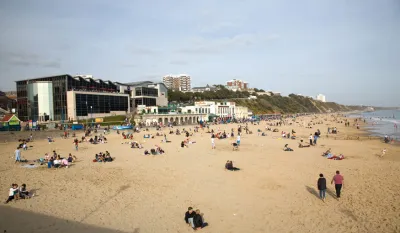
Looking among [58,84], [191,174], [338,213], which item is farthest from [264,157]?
[58,84]

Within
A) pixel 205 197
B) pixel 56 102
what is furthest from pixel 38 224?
pixel 56 102

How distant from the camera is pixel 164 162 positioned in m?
19.8

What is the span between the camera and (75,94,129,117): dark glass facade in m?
54.9

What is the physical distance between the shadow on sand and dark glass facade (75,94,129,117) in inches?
1886

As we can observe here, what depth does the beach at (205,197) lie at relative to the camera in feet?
30.2

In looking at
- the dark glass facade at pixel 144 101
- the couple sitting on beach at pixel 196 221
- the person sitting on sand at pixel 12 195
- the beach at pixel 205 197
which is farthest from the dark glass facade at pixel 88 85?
the couple sitting on beach at pixel 196 221

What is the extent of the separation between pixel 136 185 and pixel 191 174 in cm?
358

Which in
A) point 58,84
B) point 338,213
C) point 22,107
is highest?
point 58,84

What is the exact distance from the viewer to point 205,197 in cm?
1194

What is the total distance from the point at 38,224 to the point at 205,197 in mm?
6393

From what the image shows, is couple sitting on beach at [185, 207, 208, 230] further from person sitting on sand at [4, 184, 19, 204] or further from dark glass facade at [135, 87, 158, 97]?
dark glass facade at [135, 87, 158, 97]

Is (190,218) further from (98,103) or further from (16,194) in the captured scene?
(98,103)

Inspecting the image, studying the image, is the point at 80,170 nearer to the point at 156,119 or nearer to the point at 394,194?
the point at 394,194

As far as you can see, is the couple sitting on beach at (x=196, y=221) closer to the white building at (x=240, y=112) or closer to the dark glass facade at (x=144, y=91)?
the dark glass facade at (x=144, y=91)
